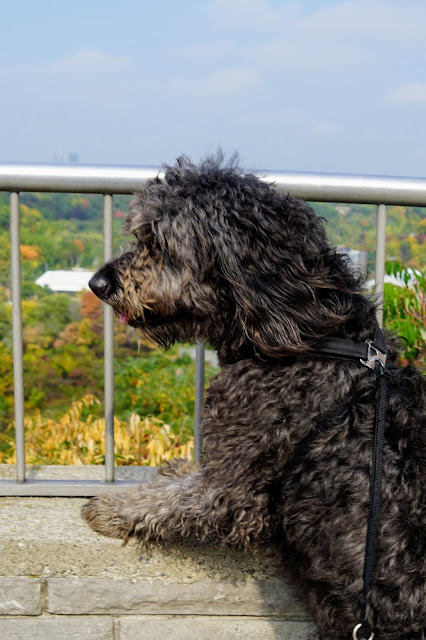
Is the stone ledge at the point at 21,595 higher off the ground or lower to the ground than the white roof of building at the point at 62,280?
lower

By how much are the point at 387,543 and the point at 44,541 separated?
→ 1.37 meters

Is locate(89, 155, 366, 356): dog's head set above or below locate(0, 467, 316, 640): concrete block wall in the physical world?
above

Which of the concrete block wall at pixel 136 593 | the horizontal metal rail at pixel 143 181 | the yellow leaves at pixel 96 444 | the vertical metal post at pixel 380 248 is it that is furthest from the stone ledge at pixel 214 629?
the horizontal metal rail at pixel 143 181

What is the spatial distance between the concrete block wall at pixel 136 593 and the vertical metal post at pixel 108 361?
1.35 ft

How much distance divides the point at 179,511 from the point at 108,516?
382 millimetres

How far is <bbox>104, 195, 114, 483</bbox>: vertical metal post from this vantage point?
8.98 feet

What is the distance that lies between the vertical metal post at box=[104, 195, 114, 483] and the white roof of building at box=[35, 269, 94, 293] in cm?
1158

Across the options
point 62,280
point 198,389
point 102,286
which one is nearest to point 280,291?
point 102,286

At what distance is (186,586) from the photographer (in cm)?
252

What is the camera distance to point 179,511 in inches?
96.4

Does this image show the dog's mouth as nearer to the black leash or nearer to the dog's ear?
the dog's ear

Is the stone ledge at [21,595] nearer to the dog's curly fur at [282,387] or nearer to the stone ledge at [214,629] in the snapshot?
the stone ledge at [214,629]

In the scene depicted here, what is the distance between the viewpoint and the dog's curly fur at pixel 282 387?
2000 mm

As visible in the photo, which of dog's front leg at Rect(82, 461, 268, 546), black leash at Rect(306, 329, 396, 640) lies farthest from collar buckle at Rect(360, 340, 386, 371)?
dog's front leg at Rect(82, 461, 268, 546)
